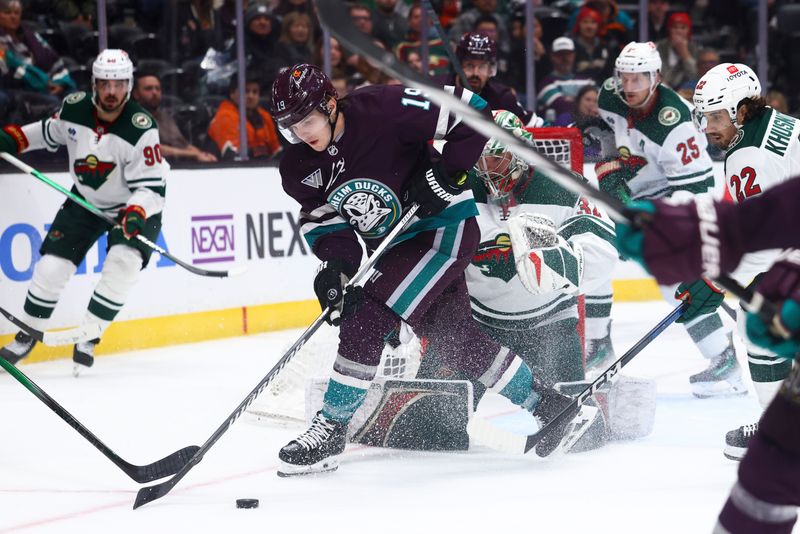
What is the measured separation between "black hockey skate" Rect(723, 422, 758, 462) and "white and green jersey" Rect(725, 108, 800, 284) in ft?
1.46

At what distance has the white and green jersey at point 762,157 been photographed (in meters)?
2.68

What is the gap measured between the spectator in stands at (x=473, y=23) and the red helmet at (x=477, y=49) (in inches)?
83.7

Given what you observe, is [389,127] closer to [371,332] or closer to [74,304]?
[371,332]

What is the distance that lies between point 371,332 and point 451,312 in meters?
0.27

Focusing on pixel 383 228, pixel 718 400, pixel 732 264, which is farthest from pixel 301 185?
pixel 718 400

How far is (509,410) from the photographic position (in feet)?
12.1

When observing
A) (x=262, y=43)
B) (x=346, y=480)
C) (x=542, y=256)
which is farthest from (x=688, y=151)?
(x=262, y=43)

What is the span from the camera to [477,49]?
474 centimetres

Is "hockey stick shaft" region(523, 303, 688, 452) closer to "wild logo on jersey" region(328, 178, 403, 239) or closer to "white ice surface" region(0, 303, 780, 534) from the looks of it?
"white ice surface" region(0, 303, 780, 534)

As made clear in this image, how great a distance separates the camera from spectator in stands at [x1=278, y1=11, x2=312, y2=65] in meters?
6.02

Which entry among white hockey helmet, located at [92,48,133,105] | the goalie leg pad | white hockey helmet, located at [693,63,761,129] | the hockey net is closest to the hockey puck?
the goalie leg pad

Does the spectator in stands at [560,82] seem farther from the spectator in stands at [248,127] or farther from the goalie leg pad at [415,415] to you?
the goalie leg pad at [415,415]

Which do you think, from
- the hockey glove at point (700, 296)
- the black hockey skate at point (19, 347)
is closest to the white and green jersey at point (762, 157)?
the hockey glove at point (700, 296)

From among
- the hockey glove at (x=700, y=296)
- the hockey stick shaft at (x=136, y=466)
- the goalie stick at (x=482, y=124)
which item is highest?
the goalie stick at (x=482, y=124)
